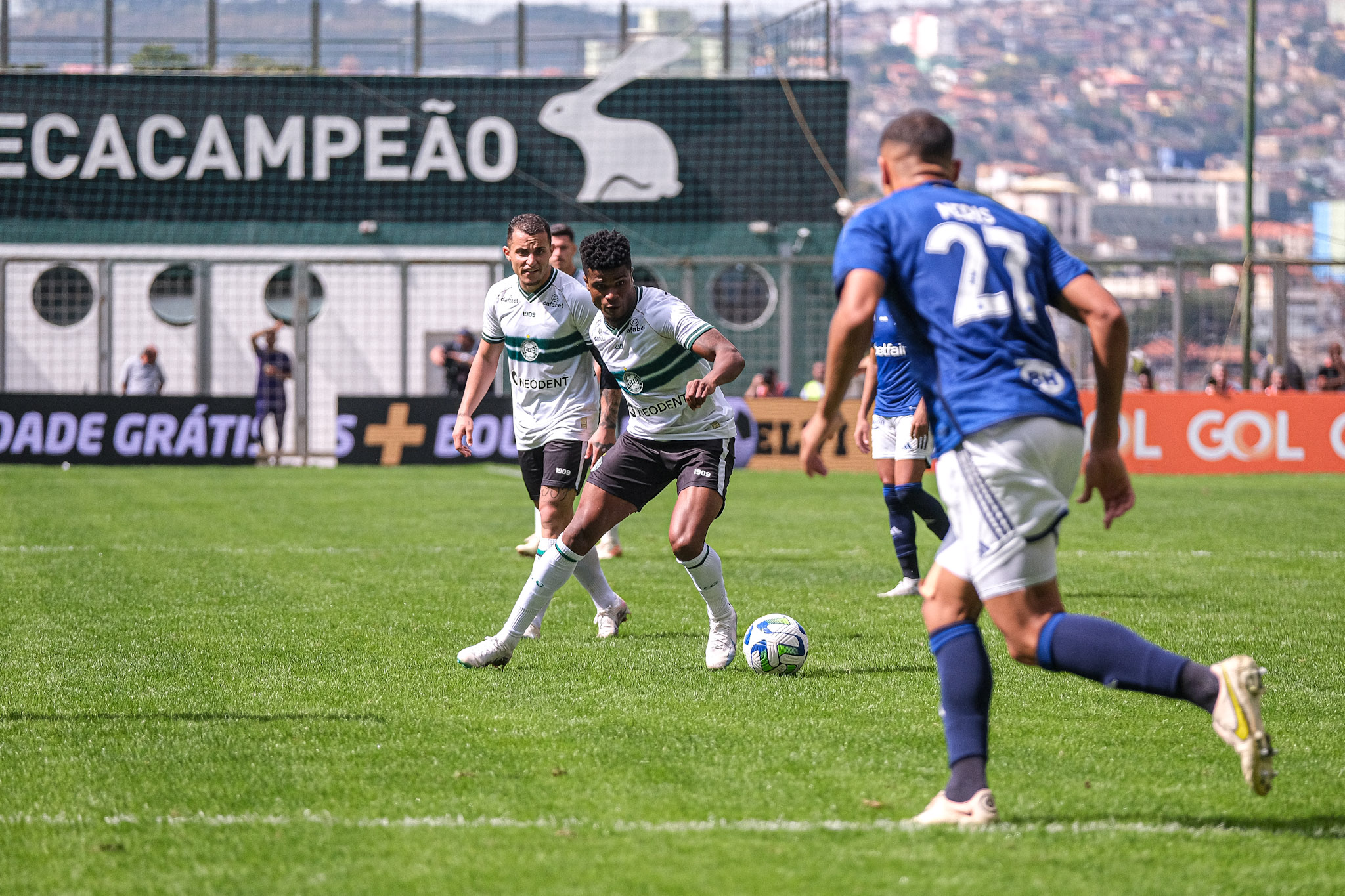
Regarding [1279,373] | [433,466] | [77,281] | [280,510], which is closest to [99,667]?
[280,510]

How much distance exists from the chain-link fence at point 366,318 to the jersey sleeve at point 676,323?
1618cm

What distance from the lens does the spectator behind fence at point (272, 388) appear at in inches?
908

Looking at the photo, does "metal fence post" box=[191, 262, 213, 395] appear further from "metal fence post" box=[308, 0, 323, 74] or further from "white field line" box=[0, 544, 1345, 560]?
"white field line" box=[0, 544, 1345, 560]

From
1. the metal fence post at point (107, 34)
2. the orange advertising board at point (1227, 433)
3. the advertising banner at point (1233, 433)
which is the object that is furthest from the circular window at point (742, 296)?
the metal fence post at point (107, 34)

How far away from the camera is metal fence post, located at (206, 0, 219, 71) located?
31.1 metres

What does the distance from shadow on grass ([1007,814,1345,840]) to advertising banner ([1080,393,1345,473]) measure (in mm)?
18145

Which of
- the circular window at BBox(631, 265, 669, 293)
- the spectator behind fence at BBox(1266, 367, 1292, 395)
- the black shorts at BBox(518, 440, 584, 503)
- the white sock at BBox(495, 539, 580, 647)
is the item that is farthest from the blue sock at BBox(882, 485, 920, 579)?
the circular window at BBox(631, 265, 669, 293)

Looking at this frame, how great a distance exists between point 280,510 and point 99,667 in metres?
8.90

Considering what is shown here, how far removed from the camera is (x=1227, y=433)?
73.5ft

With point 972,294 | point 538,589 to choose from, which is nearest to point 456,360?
point 538,589

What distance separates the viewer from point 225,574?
424 inches

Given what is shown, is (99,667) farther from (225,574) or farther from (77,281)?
(77,281)

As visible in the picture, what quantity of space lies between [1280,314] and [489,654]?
20.1 meters

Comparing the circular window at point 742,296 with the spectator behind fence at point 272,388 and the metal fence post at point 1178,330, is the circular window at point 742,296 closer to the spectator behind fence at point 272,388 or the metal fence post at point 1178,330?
the metal fence post at point 1178,330
